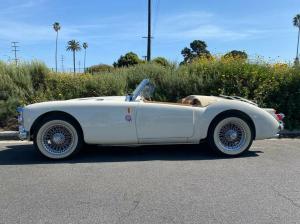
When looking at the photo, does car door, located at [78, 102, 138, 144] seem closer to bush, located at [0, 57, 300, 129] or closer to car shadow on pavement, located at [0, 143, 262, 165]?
car shadow on pavement, located at [0, 143, 262, 165]

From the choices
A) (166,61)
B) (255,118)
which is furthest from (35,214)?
(166,61)

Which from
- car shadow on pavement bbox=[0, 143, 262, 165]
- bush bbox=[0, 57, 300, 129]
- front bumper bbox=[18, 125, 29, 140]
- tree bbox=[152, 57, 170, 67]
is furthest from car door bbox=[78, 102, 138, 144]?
tree bbox=[152, 57, 170, 67]

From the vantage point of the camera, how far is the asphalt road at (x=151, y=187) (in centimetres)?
436

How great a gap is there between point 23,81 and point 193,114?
6.12 meters

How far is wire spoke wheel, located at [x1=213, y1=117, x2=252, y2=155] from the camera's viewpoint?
7.02 meters

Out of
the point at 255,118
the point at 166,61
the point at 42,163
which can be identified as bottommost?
the point at 42,163

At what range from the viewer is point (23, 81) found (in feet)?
38.0

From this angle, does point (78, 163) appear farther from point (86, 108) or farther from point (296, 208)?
point (296, 208)

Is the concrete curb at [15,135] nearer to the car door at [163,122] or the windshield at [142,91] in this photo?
the windshield at [142,91]

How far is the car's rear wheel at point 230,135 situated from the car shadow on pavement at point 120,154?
15 centimetres

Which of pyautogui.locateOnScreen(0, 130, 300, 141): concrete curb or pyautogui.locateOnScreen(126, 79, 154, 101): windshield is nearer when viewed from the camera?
pyautogui.locateOnScreen(126, 79, 154, 101): windshield

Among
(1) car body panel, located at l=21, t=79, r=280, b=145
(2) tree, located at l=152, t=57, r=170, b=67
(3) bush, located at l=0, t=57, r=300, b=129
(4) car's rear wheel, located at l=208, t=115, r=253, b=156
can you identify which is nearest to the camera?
(1) car body panel, located at l=21, t=79, r=280, b=145

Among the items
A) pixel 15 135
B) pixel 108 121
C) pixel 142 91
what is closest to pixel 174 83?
pixel 142 91

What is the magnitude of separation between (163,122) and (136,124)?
41cm
